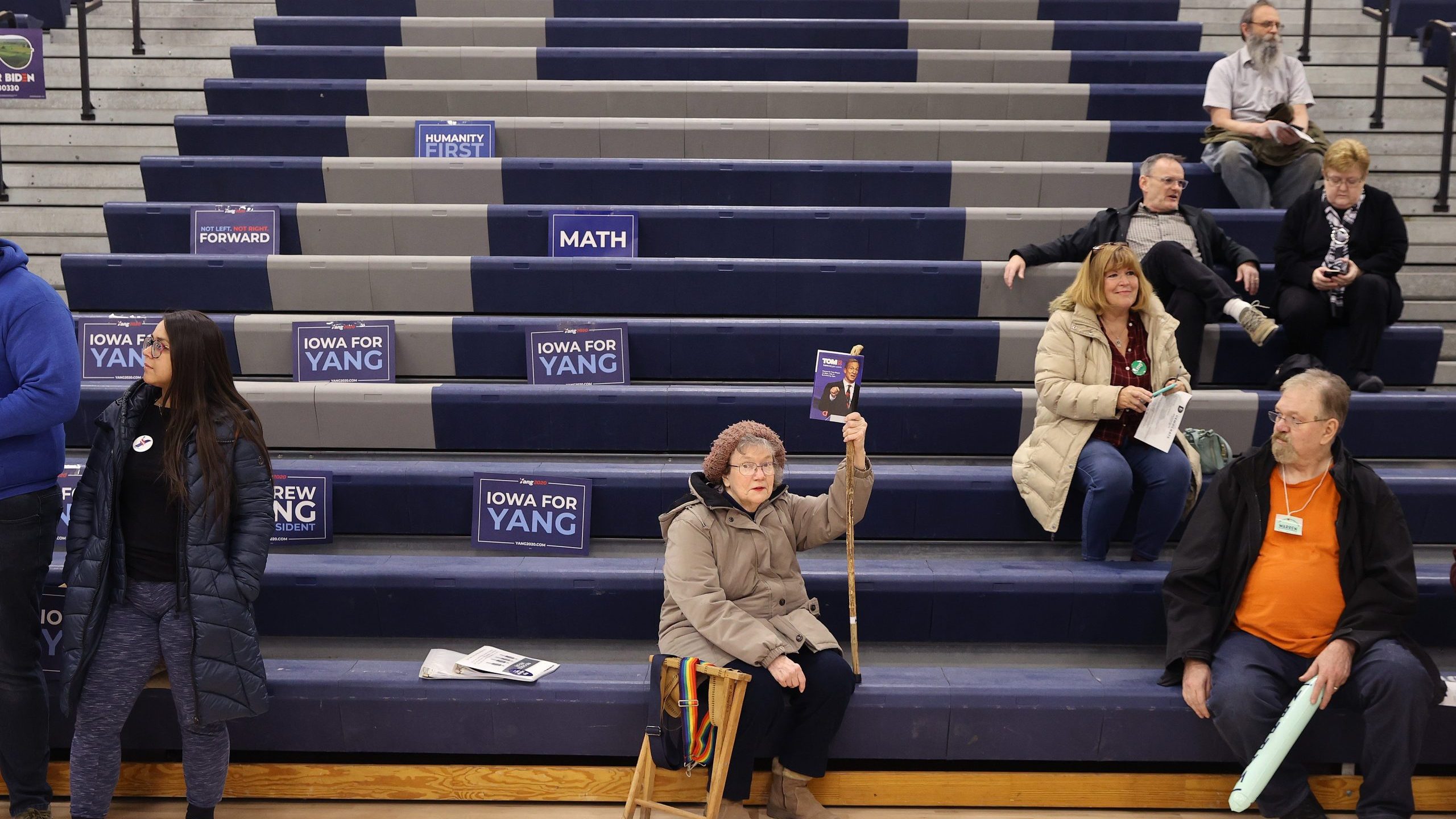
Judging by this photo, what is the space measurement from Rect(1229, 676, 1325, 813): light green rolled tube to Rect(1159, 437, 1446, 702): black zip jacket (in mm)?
213

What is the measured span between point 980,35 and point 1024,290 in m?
1.87

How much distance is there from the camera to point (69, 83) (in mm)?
4961

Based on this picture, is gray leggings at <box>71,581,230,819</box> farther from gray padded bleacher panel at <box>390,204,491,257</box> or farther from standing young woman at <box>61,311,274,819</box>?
gray padded bleacher panel at <box>390,204,491,257</box>

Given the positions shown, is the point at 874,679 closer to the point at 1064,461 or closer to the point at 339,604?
the point at 1064,461

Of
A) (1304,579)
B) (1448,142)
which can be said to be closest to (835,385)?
(1304,579)

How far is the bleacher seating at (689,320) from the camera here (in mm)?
2809

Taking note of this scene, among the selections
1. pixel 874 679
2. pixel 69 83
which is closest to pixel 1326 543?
pixel 874 679

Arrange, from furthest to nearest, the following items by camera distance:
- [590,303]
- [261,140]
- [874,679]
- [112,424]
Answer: [261,140] → [590,303] → [874,679] → [112,424]

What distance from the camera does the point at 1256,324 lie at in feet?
11.3

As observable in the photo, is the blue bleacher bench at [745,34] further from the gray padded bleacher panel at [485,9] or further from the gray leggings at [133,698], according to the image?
the gray leggings at [133,698]

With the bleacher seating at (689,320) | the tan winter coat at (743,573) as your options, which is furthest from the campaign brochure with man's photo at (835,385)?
the bleacher seating at (689,320)

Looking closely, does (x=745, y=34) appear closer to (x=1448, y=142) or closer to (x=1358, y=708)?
(x=1448, y=142)

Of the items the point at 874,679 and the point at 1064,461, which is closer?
the point at 874,679

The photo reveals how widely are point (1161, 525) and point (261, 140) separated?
3.77 metres
